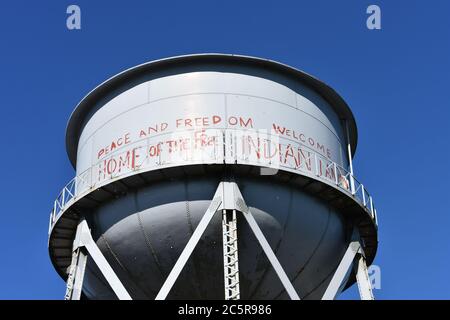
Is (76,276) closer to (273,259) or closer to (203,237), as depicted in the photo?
(203,237)

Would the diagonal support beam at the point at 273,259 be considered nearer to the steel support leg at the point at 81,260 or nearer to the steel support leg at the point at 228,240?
the steel support leg at the point at 228,240

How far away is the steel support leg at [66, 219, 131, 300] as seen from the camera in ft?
53.3

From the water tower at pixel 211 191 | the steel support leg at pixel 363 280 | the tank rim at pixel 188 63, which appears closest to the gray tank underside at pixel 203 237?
the water tower at pixel 211 191

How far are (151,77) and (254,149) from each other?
3.27 meters

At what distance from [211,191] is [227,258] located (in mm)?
1724

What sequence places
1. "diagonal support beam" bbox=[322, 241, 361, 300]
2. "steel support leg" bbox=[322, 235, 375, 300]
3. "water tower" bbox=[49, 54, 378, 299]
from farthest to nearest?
"steel support leg" bbox=[322, 235, 375, 300] < "diagonal support beam" bbox=[322, 241, 361, 300] < "water tower" bbox=[49, 54, 378, 299]

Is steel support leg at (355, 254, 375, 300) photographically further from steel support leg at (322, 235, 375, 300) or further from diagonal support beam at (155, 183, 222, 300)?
diagonal support beam at (155, 183, 222, 300)

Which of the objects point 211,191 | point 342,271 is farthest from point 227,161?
point 342,271

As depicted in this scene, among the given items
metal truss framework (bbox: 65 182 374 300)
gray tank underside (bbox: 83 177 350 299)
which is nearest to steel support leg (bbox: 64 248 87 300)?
metal truss framework (bbox: 65 182 374 300)

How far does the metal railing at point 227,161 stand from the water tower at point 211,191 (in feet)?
0.11

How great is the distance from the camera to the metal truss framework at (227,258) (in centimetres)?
1501

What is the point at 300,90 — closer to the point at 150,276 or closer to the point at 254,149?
the point at 254,149

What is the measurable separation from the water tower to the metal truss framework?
0.03 m

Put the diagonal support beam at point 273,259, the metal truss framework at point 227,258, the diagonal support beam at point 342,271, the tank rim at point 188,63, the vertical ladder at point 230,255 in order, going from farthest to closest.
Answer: the tank rim at point 188,63 < the diagonal support beam at point 342,271 < the diagonal support beam at point 273,259 < the metal truss framework at point 227,258 < the vertical ladder at point 230,255
